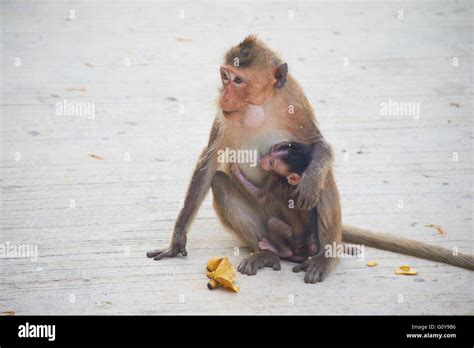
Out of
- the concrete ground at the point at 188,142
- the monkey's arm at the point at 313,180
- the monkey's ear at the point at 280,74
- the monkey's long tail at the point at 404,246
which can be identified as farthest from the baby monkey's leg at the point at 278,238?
the monkey's ear at the point at 280,74

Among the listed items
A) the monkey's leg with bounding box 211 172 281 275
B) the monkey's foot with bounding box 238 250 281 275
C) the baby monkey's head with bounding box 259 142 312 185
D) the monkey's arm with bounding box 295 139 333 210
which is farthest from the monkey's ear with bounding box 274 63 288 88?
the monkey's foot with bounding box 238 250 281 275

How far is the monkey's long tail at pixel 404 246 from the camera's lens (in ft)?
20.3

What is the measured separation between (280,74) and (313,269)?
1.34 meters

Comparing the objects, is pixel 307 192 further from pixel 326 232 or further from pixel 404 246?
pixel 404 246

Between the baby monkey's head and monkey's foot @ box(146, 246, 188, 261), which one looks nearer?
the baby monkey's head

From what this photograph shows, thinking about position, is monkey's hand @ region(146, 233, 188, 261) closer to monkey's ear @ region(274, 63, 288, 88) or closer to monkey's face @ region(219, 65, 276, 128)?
monkey's face @ region(219, 65, 276, 128)

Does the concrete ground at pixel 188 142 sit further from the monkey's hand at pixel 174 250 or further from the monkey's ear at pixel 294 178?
the monkey's ear at pixel 294 178

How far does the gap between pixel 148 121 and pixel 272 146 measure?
9.74ft

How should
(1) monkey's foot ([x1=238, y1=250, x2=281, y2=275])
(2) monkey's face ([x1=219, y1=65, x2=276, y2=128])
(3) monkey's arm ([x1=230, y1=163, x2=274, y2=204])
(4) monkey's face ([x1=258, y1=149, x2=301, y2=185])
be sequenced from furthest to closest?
(3) monkey's arm ([x1=230, y1=163, x2=274, y2=204]), (1) monkey's foot ([x1=238, y1=250, x2=281, y2=275]), (4) monkey's face ([x1=258, y1=149, x2=301, y2=185]), (2) monkey's face ([x1=219, y1=65, x2=276, y2=128])

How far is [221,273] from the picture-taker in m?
5.85

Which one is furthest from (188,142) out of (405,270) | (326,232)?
(405,270)

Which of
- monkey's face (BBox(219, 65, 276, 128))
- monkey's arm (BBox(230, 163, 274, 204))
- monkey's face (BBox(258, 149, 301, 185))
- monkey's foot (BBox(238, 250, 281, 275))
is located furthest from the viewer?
monkey's arm (BBox(230, 163, 274, 204))

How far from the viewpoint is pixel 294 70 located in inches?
391

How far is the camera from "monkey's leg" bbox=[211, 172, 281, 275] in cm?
616
